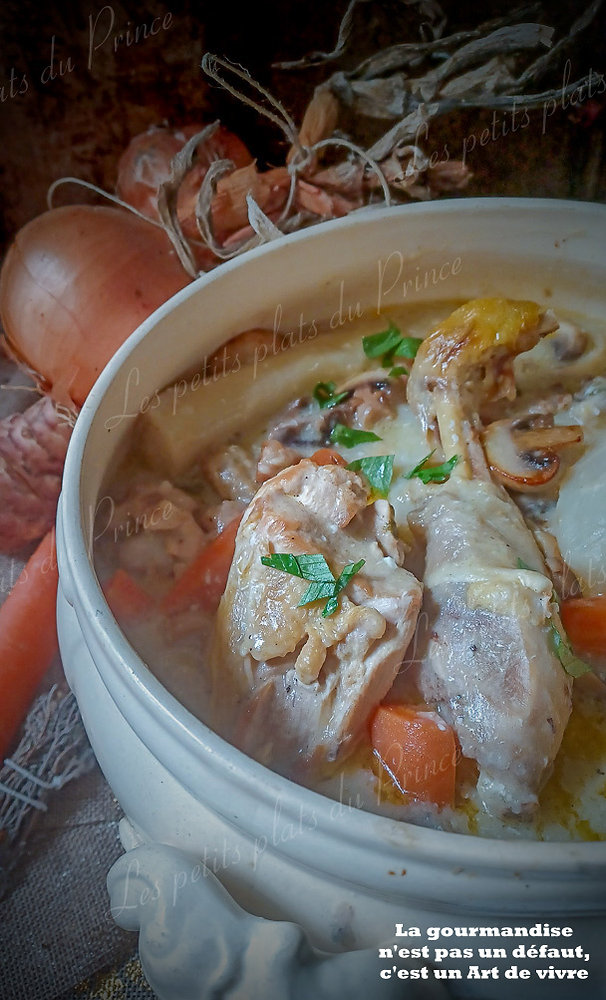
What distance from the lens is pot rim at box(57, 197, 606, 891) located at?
572 mm

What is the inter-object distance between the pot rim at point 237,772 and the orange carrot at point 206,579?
0.16 meters

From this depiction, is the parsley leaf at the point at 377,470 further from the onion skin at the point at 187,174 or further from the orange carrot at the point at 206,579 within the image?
the onion skin at the point at 187,174

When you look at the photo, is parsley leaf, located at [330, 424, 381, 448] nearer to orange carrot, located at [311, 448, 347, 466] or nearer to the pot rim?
orange carrot, located at [311, 448, 347, 466]

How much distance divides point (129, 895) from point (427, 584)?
1.34 feet

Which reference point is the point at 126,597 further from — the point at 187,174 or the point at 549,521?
the point at 187,174

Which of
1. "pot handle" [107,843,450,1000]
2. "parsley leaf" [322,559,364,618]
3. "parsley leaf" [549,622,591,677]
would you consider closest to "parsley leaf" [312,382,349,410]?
"parsley leaf" [322,559,364,618]

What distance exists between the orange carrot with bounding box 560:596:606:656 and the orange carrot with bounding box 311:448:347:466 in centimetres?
32

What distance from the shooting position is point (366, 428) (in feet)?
3.50

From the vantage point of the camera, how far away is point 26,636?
1.06 m

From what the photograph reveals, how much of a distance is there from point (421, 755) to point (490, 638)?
131 millimetres

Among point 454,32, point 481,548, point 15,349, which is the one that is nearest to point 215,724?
point 481,548

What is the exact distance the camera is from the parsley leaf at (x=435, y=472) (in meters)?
0.96

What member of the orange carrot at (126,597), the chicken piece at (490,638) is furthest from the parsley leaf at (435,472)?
the orange carrot at (126,597)

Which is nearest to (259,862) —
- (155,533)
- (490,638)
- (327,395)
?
(490,638)
